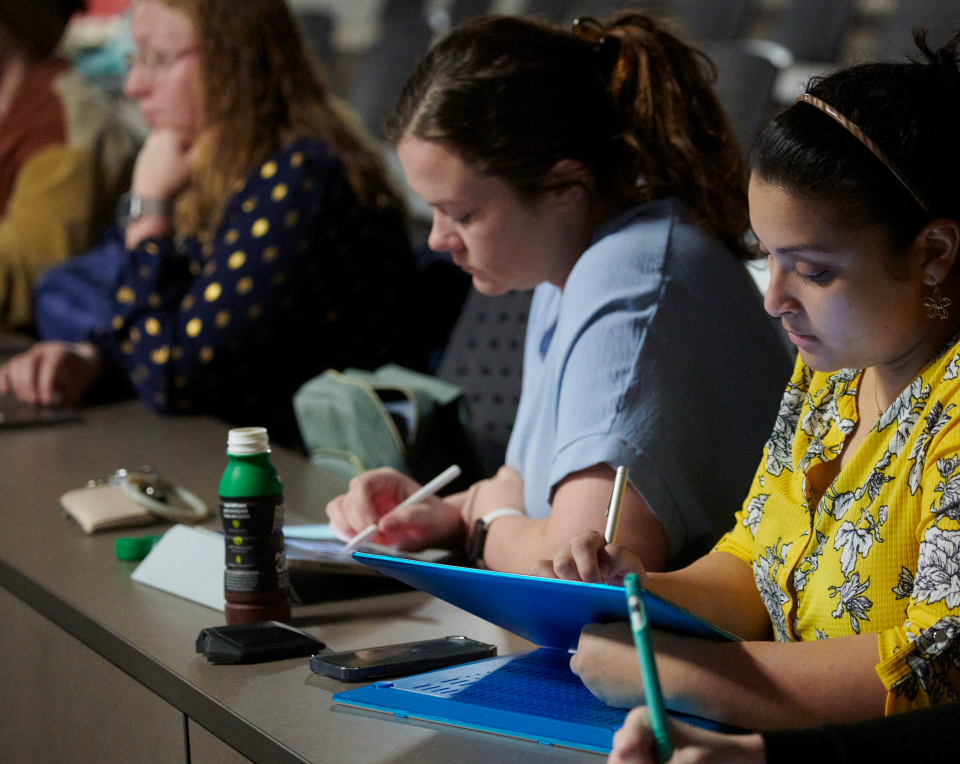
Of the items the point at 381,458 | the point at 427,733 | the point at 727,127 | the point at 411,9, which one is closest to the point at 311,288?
the point at 381,458

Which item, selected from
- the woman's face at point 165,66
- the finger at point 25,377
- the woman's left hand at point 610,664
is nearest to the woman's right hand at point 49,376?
the finger at point 25,377

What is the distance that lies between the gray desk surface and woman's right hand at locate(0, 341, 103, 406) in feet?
1.03

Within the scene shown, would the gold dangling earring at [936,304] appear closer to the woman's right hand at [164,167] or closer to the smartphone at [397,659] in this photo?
the smartphone at [397,659]

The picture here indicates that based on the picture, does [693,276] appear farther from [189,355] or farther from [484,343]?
[189,355]

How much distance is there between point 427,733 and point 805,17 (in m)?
3.48

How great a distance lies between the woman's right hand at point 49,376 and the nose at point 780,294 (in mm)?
1711

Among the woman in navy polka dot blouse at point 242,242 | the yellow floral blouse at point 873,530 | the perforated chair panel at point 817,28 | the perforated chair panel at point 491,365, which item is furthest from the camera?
the perforated chair panel at point 817,28

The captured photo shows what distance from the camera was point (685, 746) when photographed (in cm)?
67

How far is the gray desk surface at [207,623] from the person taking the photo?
853 millimetres

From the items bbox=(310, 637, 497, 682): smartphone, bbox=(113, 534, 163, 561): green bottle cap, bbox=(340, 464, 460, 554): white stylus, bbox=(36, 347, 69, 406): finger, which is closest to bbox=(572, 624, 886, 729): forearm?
bbox=(310, 637, 497, 682): smartphone

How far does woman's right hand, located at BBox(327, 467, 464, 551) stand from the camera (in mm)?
1343

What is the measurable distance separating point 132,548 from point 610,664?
2.43ft

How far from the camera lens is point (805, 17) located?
378cm

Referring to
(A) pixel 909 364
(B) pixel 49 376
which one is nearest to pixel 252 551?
(A) pixel 909 364
